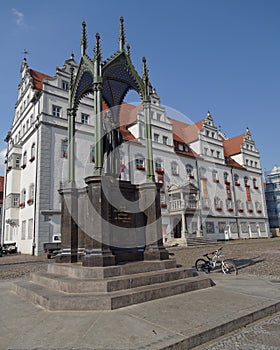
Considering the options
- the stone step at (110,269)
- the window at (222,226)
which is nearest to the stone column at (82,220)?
the stone step at (110,269)

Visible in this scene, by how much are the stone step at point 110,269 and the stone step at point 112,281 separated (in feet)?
0.42

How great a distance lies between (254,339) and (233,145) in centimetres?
4659

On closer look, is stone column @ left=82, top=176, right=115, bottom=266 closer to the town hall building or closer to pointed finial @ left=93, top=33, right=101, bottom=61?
pointed finial @ left=93, top=33, right=101, bottom=61

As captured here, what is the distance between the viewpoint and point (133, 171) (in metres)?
29.2

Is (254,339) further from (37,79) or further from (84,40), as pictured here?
(37,79)

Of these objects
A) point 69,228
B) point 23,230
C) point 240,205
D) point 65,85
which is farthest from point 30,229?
point 240,205

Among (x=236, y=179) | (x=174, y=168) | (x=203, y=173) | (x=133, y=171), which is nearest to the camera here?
(x=133, y=171)

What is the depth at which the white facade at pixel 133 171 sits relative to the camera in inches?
928

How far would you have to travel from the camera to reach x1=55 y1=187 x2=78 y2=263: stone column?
7562 millimetres

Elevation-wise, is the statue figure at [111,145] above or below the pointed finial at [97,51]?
below

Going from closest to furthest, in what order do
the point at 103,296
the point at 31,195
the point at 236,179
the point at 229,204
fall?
1. the point at 103,296
2. the point at 31,195
3. the point at 229,204
4. the point at 236,179

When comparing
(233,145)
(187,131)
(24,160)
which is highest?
(187,131)

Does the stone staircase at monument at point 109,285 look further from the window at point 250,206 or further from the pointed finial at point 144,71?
the window at point 250,206

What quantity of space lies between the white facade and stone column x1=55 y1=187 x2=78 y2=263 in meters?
15.6
